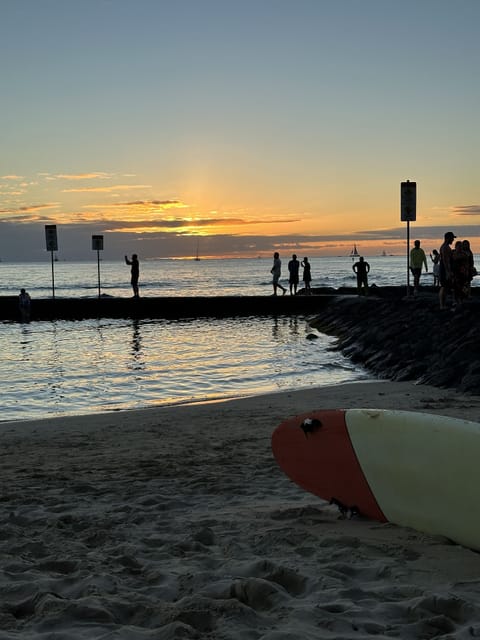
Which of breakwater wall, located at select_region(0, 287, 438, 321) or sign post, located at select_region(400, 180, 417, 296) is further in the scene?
breakwater wall, located at select_region(0, 287, 438, 321)

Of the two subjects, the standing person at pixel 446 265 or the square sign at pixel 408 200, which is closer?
the standing person at pixel 446 265

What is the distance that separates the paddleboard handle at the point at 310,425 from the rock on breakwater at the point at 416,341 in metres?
6.64

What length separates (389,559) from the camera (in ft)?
13.7

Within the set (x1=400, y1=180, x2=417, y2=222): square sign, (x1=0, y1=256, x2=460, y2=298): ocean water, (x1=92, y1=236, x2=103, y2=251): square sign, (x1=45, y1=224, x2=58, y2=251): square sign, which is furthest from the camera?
(x1=0, y1=256, x2=460, y2=298): ocean water

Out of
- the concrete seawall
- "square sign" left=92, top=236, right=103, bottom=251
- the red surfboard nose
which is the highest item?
"square sign" left=92, top=236, right=103, bottom=251

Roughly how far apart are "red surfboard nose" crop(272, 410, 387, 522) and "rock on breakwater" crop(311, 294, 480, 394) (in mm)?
6603

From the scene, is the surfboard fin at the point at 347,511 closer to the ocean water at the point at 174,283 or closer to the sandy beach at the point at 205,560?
the sandy beach at the point at 205,560

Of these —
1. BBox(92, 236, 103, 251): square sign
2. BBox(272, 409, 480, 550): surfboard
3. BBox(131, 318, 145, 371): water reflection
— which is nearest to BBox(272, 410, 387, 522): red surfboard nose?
BBox(272, 409, 480, 550): surfboard

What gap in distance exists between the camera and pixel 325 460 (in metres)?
5.16

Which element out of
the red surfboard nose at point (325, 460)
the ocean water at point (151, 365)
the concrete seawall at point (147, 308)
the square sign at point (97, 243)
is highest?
the square sign at point (97, 243)

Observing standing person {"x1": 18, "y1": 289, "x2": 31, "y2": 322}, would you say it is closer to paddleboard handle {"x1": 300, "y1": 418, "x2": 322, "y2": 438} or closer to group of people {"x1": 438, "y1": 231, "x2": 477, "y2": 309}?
group of people {"x1": 438, "y1": 231, "x2": 477, "y2": 309}

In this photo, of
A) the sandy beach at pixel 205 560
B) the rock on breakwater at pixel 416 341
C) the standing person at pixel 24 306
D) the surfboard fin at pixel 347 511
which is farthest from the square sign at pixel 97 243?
the surfboard fin at pixel 347 511

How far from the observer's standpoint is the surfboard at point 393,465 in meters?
4.42

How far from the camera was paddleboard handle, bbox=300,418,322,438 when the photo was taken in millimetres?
5227
